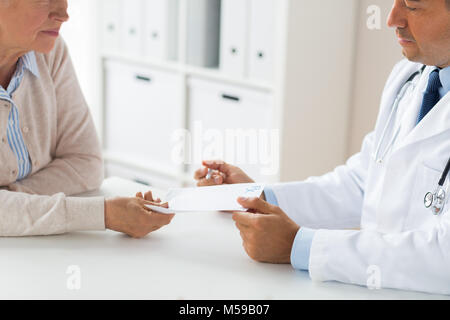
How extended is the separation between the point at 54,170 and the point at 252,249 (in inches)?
25.3

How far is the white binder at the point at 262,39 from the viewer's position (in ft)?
9.08

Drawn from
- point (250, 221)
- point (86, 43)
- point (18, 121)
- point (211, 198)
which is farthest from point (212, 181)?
point (86, 43)

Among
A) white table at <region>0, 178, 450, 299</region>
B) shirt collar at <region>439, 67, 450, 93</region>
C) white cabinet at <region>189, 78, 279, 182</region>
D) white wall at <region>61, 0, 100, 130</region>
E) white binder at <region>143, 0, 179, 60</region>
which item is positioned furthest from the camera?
white wall at <region>61, 0, 100, 130</region>

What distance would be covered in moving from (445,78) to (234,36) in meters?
1.55

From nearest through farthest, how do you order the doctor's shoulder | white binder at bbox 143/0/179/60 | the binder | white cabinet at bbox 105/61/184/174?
the doctor's shoulder, the binder, white binder at bbox 143/0/179/60, white cabinet at bbox 105/61/184/174

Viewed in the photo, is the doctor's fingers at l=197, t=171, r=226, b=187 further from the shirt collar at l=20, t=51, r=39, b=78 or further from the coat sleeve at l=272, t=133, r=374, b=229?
the shirt collar at l=20, t=51, r=39, b=78

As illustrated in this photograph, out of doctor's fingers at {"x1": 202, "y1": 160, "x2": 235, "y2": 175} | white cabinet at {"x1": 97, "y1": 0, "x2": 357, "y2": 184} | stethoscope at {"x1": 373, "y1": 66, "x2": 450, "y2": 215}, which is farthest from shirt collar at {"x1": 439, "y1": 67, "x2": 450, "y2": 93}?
white cabinet at {"x1": 97, "y1": 0, "x2": 357, "y2": 184}

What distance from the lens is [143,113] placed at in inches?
133

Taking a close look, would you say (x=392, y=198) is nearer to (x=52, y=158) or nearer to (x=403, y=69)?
(x=403, y=69)

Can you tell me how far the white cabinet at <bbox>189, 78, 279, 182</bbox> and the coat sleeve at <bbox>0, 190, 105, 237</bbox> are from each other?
1.47m

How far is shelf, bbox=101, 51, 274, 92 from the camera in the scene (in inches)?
114

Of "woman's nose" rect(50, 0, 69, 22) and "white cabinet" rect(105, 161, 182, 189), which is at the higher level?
"woman's nose" rect(50, 0, 69, 22)

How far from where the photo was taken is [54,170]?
1734 mm

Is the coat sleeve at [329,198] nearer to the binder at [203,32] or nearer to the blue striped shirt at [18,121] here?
the blue striped shirt at [18,121]
